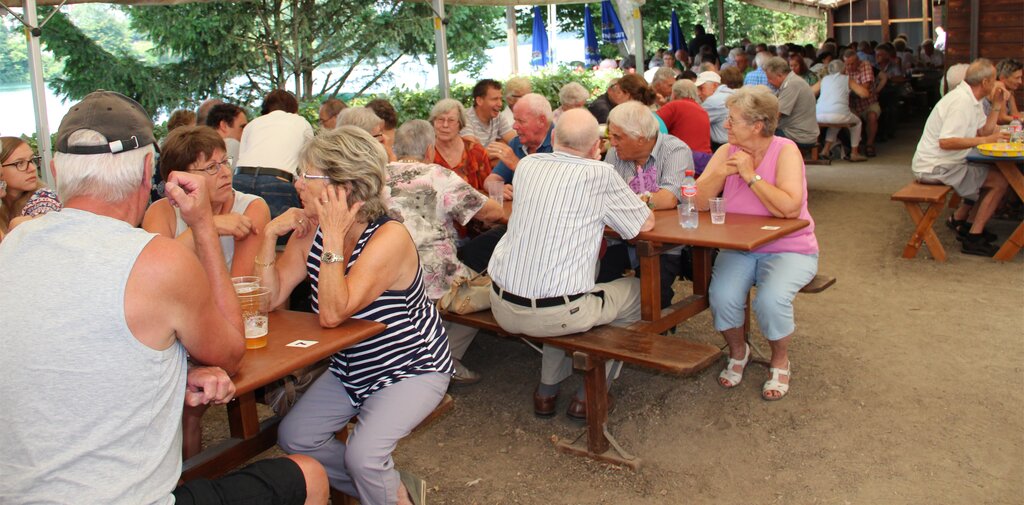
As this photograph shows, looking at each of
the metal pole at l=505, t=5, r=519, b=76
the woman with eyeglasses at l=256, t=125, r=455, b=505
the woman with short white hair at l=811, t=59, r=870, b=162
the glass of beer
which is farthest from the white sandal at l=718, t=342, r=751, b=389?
the metal pole at l=505, t=5, r=519, b=76

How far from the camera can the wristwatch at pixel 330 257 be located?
96.2 inches

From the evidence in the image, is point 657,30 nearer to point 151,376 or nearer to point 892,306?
point 892,306

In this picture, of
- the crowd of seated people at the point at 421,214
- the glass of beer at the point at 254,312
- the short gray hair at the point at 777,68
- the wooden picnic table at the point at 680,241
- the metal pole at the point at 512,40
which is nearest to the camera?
the glass of beer at the point at 254,312

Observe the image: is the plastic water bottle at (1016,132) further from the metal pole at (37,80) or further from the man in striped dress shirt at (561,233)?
the metal pole at (37,80)

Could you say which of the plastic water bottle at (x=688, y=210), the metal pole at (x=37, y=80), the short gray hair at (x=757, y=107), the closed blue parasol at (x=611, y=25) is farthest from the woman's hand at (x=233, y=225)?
the closed blue parasol at (x=611, y=25)

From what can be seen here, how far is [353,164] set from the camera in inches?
101

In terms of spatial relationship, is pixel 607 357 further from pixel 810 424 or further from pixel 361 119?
pixel 361 119

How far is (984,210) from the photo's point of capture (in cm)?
591

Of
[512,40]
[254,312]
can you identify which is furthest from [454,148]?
[512,40]

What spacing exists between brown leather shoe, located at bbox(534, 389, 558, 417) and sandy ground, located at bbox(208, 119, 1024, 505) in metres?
0.05

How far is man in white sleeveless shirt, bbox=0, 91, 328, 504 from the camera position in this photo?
5.48 ft

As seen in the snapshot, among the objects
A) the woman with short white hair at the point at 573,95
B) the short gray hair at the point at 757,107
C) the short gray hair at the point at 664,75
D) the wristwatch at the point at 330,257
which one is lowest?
the wristwatch at the point at 330,257

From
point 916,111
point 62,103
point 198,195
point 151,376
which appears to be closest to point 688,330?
point 198,195

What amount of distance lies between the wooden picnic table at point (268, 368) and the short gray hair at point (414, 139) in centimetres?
161
